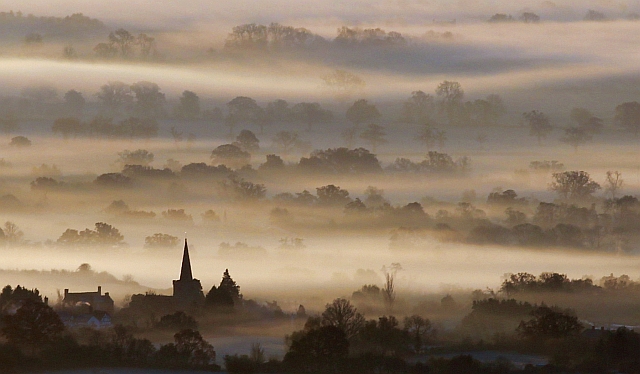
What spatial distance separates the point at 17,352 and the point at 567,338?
40107 millimetres

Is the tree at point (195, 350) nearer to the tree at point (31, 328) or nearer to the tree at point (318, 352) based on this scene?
the tree at point (318, 352)

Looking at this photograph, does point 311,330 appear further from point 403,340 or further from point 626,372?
point 626,372

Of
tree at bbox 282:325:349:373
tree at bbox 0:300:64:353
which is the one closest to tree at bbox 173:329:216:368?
tree at bbox 282:325:349:373

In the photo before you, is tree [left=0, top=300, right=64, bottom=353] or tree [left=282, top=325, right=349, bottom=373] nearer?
tree [left=282, top=325, right=349, bottom=373]

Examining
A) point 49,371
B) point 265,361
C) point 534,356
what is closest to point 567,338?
point 534,356

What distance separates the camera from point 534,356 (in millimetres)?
189125

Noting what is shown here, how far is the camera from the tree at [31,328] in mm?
189375

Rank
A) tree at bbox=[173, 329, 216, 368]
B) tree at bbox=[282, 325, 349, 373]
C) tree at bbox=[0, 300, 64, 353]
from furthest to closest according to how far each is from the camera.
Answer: tree at bbox=[0, 300, 64, 353]
tree at bbox=[173, 329, 216, 368]
tree at bbox=[282, 325, 349, 373]

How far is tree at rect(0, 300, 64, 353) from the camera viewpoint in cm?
18938

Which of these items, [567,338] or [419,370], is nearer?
[419,370]

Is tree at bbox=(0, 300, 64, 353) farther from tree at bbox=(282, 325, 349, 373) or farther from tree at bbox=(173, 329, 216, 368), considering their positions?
tree at bbox=(282, 325, 349, 373)

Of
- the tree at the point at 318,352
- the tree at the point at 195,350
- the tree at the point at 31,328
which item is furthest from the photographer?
the tree at the point at 31,328

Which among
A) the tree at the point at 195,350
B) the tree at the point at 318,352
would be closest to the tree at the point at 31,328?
the tree at the point at 195,350

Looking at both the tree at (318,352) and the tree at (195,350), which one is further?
the tree at (195,350)
